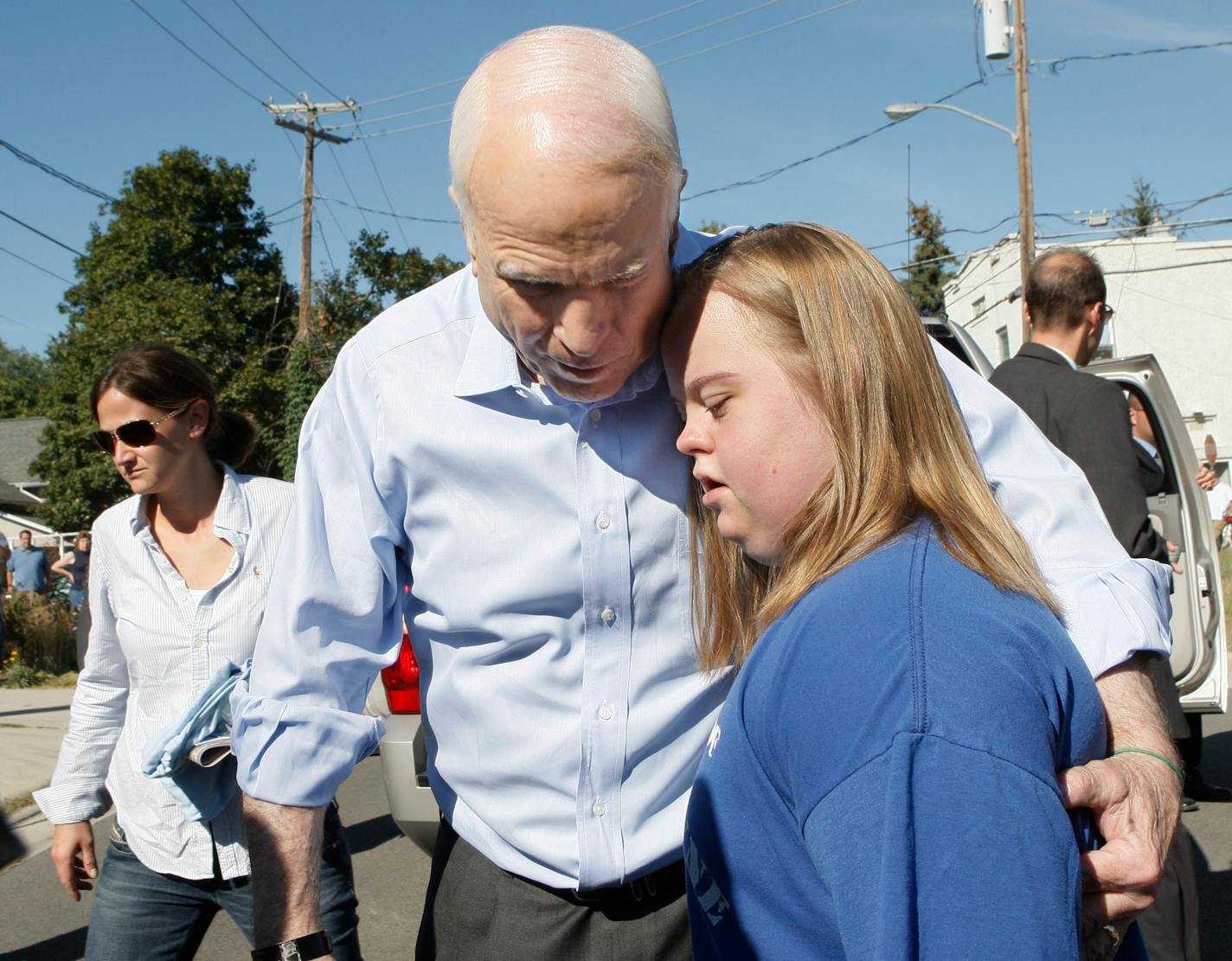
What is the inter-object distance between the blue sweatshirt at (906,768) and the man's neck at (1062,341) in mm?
3494

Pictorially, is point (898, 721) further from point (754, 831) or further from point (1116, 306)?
point (1116, 306)

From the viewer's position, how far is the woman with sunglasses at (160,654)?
8.96 feet

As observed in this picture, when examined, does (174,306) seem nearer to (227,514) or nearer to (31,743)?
(31,743)

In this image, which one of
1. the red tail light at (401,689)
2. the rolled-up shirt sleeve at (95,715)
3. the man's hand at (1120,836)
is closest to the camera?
the man's hand at (1120,836)

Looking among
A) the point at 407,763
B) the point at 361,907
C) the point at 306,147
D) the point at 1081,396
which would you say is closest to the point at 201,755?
the point at 407,763

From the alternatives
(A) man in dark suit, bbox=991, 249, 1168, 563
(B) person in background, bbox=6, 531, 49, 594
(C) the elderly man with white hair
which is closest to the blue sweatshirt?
(C) the elderly man with white hair

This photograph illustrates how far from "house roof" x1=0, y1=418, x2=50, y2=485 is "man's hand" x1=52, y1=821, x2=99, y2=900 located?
167 ft

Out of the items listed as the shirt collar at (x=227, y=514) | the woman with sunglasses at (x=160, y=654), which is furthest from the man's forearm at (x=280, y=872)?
the shirt collar at (x=227, y=514)

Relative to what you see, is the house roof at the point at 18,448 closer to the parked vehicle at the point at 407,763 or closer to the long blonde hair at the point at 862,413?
the parked vehicle at the point at 407,763

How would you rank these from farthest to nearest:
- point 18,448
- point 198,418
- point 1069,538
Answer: point 18,448
point 198,418
point 1069,538

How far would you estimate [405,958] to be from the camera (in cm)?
449

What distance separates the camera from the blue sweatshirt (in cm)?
90

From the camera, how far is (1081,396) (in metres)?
3.96

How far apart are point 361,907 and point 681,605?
156 inches
